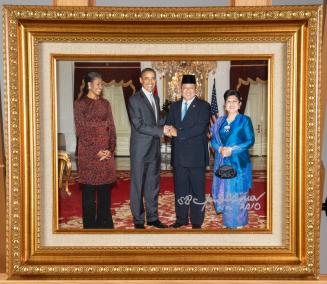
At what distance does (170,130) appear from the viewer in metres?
0.92

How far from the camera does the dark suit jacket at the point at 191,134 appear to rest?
3.02 ft

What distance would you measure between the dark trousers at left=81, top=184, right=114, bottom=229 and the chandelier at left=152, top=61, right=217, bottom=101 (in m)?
0.20

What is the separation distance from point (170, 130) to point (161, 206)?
0.13 m

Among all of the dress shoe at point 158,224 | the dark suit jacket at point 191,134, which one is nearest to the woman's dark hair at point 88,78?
the dark suit jacket at point 191,134

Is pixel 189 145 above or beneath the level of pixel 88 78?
beneath

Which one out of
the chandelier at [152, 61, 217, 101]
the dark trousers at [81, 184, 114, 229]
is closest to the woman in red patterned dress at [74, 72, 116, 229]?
the dark trousers at [81, 184, 114, 229]

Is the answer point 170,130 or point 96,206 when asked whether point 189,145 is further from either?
point 96,206

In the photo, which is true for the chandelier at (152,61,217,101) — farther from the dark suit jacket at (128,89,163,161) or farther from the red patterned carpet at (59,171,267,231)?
the red patterned carpet at (59,171,267,231)

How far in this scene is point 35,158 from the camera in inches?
36.4

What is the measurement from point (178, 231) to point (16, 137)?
319mm

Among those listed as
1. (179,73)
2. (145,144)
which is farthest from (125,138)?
(179,73)

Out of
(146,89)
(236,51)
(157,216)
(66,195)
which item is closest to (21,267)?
(66,195)

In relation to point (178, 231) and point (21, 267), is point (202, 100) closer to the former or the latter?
point (178, 231)

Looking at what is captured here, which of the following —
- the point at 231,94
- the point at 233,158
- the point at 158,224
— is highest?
the point at 231,94
